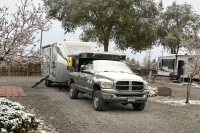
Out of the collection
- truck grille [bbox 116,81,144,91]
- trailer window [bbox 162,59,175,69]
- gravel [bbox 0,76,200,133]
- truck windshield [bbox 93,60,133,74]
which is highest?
trailer window [bbox 162,59,175,69]

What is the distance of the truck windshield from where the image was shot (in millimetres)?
11163

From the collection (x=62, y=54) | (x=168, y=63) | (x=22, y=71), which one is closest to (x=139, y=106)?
(x=62, y=54)

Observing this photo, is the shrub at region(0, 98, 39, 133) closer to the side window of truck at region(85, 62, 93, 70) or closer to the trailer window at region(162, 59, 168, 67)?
the side window of truck at region(85, 62, 93, 70)

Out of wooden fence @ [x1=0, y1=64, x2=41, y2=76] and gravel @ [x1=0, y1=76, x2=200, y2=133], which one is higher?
wooden fence @ [x1=0, y1=64, x2=41, y2=76]

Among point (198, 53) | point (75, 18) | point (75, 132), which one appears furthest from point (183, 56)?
point (75, 132)

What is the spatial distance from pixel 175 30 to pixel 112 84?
119 feet

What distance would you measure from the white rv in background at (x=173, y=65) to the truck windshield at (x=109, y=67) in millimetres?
16063

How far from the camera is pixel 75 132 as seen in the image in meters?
6.99

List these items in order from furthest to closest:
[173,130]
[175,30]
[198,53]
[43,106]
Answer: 1. [175,30]
2. [198,53]
3. [43,106]
4. [173,130]

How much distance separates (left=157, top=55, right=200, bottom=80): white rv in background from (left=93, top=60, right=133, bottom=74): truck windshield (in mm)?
16063

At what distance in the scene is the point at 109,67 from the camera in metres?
11.4

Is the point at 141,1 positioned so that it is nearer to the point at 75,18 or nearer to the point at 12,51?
the point at 75,18

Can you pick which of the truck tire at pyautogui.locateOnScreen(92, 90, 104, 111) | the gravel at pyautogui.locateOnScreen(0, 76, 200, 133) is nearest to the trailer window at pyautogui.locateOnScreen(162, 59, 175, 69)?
the gravel at pyautogui.locateOnScreen(0, 76, 200, 133)

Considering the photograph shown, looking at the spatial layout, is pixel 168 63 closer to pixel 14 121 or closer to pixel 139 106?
pixel 139 106
